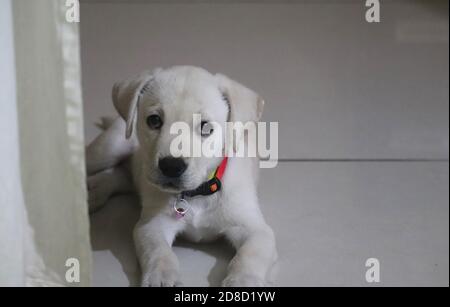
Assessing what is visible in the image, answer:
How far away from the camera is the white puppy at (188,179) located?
1.50m

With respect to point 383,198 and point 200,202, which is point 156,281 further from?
point 383,198

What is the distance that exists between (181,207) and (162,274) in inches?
9.3

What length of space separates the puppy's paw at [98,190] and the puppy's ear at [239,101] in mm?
556

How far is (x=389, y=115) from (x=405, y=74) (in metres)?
0.37

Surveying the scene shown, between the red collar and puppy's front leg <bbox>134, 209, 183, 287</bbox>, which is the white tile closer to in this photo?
puppy's front leg <bbox>134, 209, 183, 287</bbox>

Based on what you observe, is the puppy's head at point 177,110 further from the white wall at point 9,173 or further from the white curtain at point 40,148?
the white wall at point 9,173

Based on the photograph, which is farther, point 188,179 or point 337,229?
point 337,229

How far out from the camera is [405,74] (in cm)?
284

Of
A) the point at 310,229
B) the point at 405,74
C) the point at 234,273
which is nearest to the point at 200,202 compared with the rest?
the point at 234,273

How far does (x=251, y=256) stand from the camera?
1.56 metres

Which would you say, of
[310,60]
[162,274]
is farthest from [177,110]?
[310,60]

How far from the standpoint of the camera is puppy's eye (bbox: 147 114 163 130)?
154cm
